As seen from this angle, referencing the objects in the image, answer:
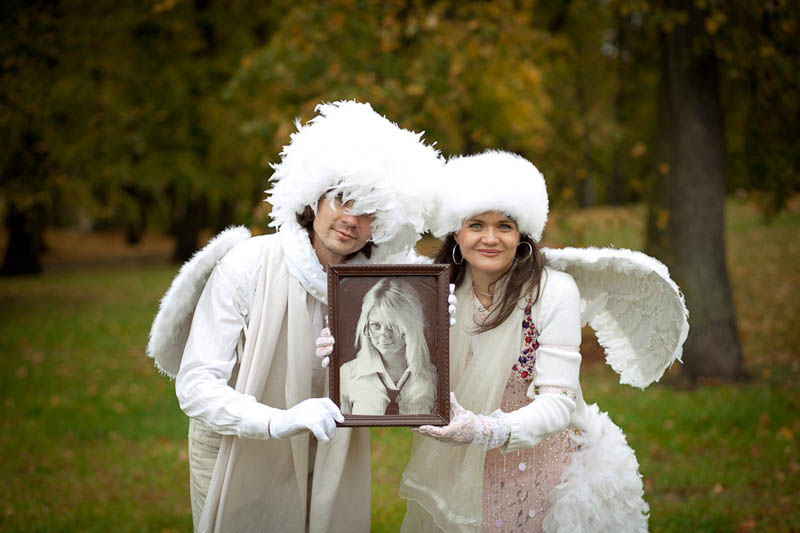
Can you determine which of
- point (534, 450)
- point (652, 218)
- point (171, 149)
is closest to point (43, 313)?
point (171, 149)

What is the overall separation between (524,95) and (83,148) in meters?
8.10

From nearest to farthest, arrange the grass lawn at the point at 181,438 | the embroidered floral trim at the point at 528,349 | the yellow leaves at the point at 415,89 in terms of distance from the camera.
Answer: the embroidered floral trim at the point at 528,349
the grass lawn at the point at 181,438
the yellow leaves at the point at 415,89

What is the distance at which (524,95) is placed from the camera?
40.9ft

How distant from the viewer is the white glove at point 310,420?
2475 mm

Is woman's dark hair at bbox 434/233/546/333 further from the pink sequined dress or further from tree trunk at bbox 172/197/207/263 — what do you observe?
tree trunk at bbox 172/197/207/263

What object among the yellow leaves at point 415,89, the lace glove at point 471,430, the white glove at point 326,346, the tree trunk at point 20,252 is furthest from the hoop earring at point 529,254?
the tree trunk at point 20,252

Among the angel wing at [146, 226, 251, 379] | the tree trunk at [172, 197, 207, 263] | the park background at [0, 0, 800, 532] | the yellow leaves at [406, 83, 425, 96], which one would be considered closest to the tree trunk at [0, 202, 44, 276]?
the tree trunk at [172, 197, 207, 263]

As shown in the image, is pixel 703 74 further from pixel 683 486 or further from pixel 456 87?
pixel 683 486

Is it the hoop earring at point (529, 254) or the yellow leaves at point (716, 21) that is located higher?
the yellow leaves at point (716, 21)

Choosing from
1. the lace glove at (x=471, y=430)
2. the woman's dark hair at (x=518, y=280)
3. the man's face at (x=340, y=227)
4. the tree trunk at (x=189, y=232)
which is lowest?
the lace glove at (x=471, y=430)

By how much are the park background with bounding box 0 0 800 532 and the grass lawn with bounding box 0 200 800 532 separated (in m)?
0.03

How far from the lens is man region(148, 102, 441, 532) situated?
111 inches

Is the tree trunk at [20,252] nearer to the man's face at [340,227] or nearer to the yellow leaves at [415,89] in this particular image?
the yellow leaves at [415,89]

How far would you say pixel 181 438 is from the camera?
6.98 metres
